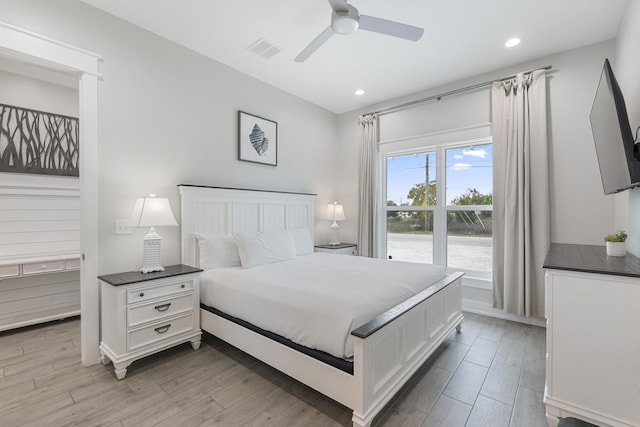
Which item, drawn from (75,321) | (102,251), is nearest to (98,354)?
(102,251)

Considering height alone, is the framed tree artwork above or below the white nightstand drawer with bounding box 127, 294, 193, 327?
above

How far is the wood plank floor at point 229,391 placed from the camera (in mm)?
1709

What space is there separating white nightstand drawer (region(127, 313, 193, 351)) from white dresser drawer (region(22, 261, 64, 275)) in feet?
5.09

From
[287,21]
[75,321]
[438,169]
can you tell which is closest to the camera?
[287,21]

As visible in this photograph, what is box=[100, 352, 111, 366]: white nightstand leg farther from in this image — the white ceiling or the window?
the window

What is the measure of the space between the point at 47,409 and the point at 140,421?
66 cm

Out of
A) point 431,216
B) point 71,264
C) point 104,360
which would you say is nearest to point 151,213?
point 104,360

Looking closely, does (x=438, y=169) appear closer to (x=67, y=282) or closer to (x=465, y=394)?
(x=465, y=394)

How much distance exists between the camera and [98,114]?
7.88 ft

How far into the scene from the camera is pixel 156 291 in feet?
7.64

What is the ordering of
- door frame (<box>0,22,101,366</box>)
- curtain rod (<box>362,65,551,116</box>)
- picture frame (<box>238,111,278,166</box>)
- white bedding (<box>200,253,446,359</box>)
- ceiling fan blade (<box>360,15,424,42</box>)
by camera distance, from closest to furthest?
1. white bedding (<box>200,253,446,359</box>)
2. ceiling fan blade (<box>360,15,424,42</box>)
3. door frame (<box>0,22,101,366</box>)
4. curtain rod (<box>362,65,551,116</box>)
5. picture frame (<box>238,111,278,166</box>)

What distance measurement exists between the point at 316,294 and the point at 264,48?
2.56m

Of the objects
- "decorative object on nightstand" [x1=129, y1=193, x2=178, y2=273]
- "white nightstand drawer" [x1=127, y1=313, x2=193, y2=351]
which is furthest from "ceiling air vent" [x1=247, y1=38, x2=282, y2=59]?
"white nightstand drawer" [x1=127, y1=313, x2=193, y2=351]

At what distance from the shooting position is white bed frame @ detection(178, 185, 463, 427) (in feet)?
5.13
